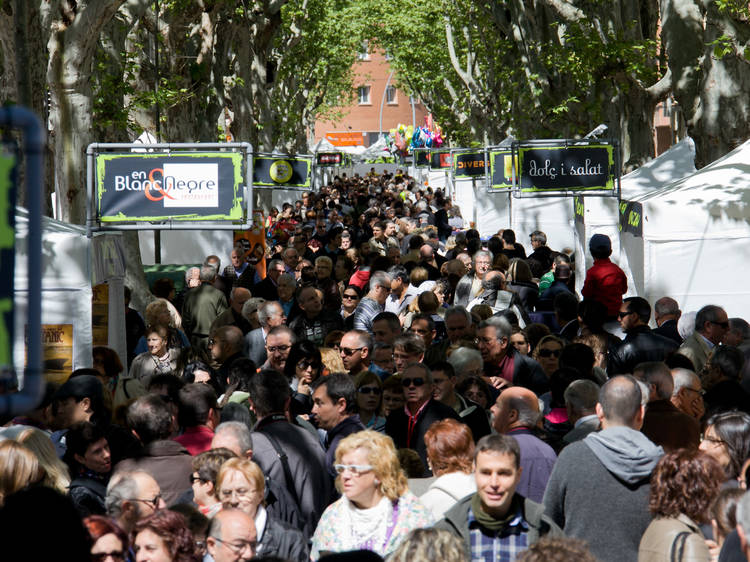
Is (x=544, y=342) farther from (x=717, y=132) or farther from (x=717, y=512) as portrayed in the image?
(x=717, y=132)

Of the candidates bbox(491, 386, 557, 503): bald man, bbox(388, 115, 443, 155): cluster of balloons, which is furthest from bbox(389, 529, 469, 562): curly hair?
bbox(388, 115, 443, 155): cluster of balloons

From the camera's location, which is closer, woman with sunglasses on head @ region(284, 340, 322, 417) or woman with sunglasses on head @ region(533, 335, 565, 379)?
woman with sunglasses on head @ region(284, 340, 322, 417)

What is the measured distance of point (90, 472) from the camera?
5816 mm

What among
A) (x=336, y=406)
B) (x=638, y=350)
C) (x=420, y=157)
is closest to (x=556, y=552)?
(x=336, y=406)

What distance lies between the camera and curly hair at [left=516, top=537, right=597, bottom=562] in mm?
3562

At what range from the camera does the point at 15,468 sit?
5184 millimetres

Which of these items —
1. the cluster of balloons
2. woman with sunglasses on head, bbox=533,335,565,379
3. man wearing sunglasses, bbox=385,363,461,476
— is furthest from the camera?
the cluster of balloons

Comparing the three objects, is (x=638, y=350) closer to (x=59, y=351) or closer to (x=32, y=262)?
(x=59, y=351)

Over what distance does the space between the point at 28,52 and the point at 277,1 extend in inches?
604

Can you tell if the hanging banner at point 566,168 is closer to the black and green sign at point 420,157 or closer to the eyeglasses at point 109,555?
the eyeglasses at point 109,555

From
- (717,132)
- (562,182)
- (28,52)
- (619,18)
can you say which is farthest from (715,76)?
(28,52)

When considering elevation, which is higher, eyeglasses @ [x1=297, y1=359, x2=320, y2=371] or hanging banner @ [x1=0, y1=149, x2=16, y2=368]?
hanging banner @ [x1=0, y1=149, x2=16, y2=368]

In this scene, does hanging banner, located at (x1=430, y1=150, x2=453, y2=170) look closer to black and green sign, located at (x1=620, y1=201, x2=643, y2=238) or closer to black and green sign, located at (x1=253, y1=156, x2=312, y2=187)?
black and green sign, located at (x1=253, y1=156, x2=312, y2=187)

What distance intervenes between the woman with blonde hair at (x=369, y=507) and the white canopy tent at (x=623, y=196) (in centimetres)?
1186
